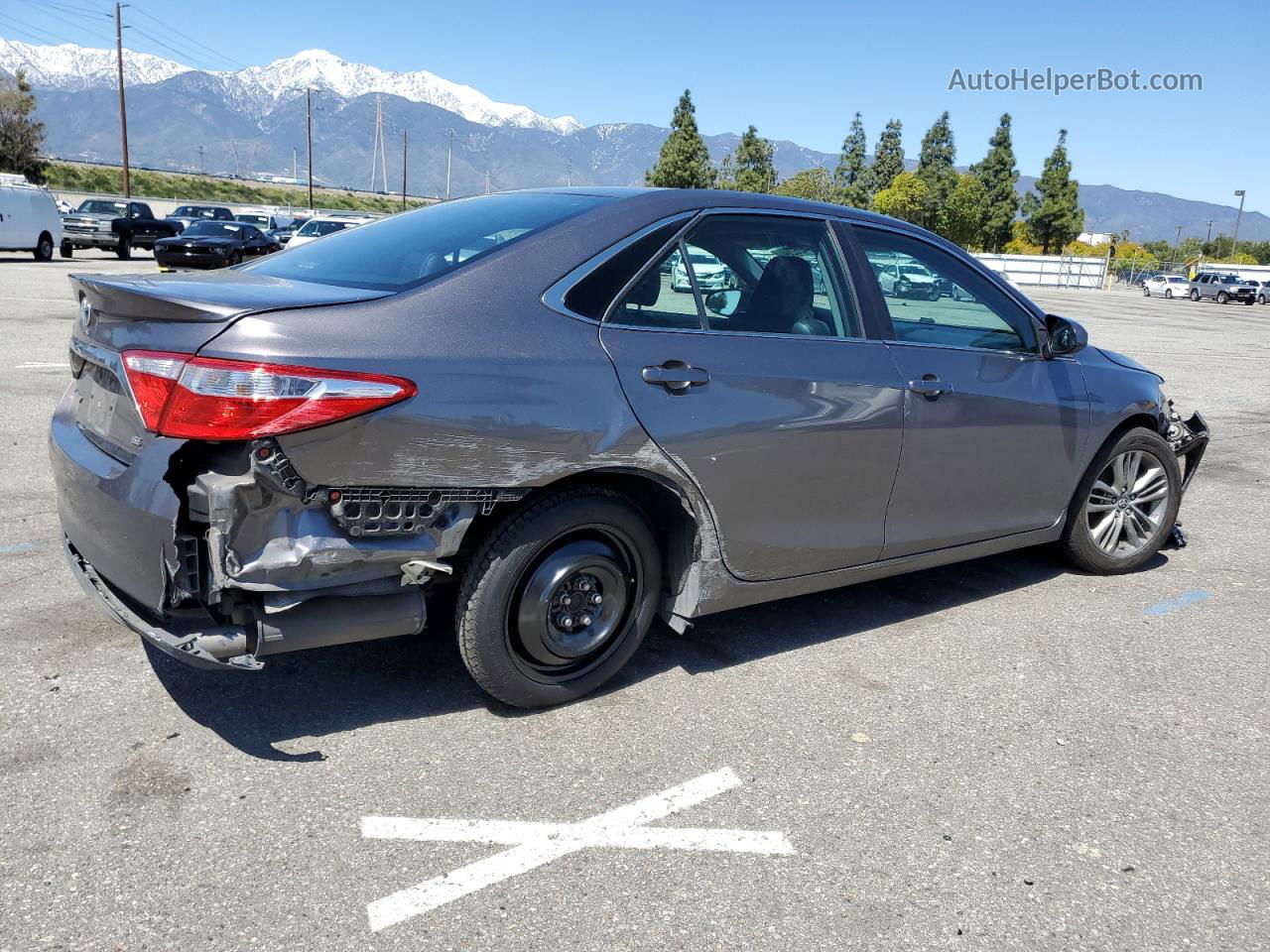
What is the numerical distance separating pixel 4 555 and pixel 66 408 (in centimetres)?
159

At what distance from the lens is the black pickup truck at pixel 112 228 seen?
28.6 m

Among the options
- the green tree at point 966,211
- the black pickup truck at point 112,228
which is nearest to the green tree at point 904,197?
the green tree at point 966,211

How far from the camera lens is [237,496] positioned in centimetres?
260

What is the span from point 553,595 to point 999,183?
269 ft

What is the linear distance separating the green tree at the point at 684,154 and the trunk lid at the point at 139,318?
76.6 metres

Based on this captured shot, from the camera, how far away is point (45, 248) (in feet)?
87.5

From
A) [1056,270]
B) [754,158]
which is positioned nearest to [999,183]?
[1056,270]

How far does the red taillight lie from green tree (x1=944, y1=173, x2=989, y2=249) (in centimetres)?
7547

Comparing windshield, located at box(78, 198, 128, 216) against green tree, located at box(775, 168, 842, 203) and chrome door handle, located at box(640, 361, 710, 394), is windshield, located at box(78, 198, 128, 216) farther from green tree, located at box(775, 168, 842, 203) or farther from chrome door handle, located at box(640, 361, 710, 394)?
green tree, located at box(775, 168, 842, 203)

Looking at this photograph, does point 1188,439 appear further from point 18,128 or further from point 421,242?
point 18,128

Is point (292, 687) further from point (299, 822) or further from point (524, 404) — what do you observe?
point (524, 404)

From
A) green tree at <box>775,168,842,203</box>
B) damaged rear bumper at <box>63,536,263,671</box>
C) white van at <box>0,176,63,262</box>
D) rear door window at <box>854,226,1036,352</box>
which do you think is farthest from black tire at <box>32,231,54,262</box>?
green tree at <box>775,168,842,203</box>

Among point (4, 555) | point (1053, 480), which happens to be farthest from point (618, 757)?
Answer: point (4, 555)

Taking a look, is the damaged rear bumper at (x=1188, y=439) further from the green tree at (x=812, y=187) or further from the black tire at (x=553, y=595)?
the green tree at (x=812, y=187)
